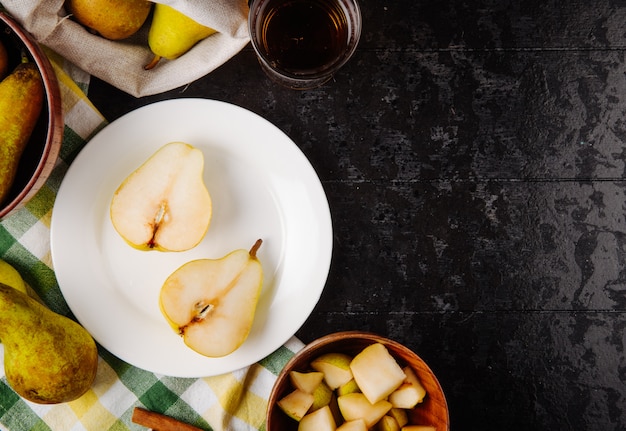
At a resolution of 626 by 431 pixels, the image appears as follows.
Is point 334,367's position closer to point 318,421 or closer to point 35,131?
point 318,421

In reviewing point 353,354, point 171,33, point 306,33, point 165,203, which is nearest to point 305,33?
point 306,33

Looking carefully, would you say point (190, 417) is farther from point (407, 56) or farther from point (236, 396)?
point (407, 56)

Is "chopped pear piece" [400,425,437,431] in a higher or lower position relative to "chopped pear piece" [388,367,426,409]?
lower

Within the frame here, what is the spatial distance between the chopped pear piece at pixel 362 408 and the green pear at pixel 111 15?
0.55m

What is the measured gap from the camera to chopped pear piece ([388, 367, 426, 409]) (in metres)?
0.80

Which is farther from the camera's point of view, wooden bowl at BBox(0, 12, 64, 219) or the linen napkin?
the linen napkin

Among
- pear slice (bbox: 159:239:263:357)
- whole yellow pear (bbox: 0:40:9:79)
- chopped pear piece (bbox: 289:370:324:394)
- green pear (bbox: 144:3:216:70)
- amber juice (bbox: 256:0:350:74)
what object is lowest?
chopped pear piece (bbox: 289:370:324:394)

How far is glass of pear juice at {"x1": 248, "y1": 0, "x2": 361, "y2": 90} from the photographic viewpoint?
798 mm

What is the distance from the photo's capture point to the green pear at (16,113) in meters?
0.69

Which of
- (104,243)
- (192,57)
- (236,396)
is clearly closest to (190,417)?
(236,396)

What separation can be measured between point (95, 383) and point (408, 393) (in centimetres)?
41

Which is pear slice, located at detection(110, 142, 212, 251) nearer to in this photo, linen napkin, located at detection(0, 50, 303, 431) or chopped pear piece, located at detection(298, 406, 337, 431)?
linen napkin, located at detection(0, 50, 303, 431)

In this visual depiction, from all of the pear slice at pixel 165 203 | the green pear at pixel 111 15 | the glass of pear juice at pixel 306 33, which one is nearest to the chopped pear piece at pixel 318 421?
the pear slice at pixel 165 203

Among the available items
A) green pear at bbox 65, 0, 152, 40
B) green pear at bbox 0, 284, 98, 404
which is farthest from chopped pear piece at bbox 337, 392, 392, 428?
green pear at bbox 65, 0, 152, 40
